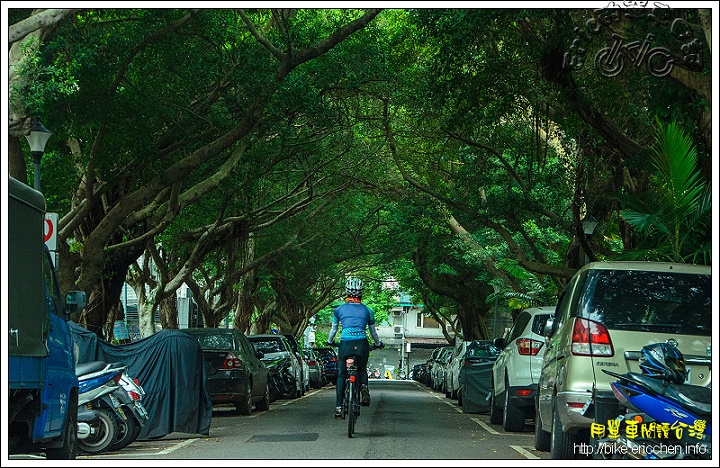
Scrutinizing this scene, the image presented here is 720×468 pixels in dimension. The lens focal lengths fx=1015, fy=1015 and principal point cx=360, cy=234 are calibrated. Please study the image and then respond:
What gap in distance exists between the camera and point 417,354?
94375 mm

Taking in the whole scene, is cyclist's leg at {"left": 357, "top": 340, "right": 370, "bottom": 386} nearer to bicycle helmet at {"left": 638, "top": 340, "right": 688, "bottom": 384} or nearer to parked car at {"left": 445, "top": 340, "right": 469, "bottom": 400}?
bicycle helmet at {"left": 638, "top": 340, "right": 688, "bottom": 384}

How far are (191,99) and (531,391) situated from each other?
8.78 metres

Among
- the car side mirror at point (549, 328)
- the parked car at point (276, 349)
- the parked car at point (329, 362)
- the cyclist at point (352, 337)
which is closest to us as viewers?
the car side mirror at point (549, 328)

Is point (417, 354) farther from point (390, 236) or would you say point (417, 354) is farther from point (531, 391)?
point (531, 391)

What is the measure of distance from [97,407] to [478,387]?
34.5 ft

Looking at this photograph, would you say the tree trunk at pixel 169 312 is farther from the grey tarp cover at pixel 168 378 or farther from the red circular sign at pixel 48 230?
the grey tarp cover at pixel 168 378

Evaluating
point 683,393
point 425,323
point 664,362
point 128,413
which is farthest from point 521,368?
point 425,323

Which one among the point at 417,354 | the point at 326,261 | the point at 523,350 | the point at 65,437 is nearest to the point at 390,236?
the point at 326,261

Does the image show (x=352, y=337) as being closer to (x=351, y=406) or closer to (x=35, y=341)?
(x=351, y=406)

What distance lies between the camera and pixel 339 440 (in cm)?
1252

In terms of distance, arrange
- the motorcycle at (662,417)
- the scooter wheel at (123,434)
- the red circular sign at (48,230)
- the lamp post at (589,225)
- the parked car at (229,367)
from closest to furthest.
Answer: the motorcycle at (662,417) < the scooter wheel at (123,434) < the red circular sign at (48,230) < the parked car at (229,367) < the lamp post at (589,225)

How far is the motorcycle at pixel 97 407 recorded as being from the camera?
11.1 metres

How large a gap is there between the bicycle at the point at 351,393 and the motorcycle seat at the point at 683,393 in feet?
18.4

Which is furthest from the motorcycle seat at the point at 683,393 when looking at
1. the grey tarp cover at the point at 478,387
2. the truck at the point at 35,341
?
the grey tarp cover at the point at 478,387
